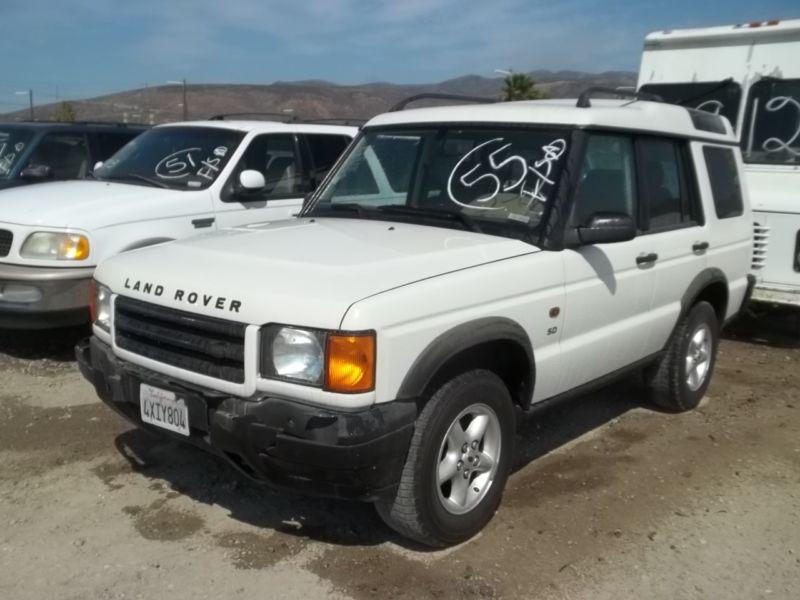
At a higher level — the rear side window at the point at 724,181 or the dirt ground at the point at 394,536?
the rear side window at the point at 724,181

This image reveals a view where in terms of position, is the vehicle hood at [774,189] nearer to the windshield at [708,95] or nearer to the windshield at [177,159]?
the windshield at [708,95]

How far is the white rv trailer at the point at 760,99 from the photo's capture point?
6.88 meters

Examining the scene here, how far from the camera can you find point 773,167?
24.0 feet

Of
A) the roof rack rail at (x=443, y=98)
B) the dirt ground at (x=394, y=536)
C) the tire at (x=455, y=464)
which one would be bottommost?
the dirt ground at (x=394, y=536)

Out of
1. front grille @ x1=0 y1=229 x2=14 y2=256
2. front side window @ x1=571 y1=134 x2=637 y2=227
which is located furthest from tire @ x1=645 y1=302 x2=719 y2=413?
front grille @ x1=0 y1=229 x2=14 y2=256

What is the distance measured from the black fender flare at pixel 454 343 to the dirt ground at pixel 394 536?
0.88 meters

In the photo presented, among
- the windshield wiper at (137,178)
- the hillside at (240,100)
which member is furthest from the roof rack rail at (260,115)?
the hillside at (240,100)

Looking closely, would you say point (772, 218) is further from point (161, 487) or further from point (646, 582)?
point (161, 487)

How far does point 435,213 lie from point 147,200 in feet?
9.67

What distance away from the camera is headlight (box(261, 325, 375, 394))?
9.64ft

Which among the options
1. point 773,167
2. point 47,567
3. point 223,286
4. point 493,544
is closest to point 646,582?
point 493,544

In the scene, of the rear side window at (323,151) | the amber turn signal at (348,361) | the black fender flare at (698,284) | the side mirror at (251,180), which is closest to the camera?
the amber turn signal at (348,361)

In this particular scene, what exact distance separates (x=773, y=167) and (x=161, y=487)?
605 centimetres

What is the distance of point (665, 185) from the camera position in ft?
15.7
